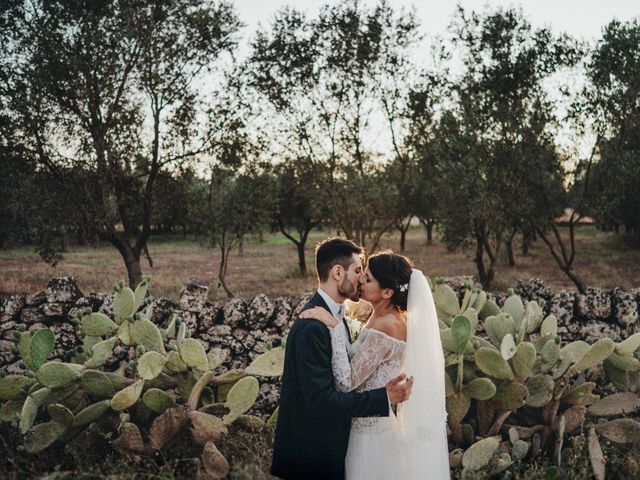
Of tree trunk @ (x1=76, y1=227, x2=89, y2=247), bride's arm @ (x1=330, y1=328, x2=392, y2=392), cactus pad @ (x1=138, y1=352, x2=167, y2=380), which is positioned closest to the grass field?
tree trunk @ (x1=76, y1=227, x2=89, y2=247)

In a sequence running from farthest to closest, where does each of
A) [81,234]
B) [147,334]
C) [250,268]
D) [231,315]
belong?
[250,268]
[81,234]
[231,315]
[147,334]

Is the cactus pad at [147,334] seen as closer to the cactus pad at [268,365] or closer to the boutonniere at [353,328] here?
the cactus pad at [268,365]

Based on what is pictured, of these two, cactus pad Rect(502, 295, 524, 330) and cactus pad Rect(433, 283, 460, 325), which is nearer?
cactus pad Rect(433, 283, 460, 325)

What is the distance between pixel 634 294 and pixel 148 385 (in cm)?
674

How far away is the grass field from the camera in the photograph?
17.5m

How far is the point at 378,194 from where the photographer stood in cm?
1902

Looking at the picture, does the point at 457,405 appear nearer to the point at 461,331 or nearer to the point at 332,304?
the point at 461,331

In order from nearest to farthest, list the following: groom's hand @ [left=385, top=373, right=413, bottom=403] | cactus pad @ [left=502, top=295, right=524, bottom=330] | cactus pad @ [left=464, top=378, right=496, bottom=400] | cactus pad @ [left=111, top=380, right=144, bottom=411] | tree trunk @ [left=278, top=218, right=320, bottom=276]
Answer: groom's hand @ [left=385, top=373, right=413, bottom=403] < cactus pad @ [left=111, top=380, right=144, bottom=411] < cactus pad @ [left=464, top=378, right=496, bottom=400] < cactus pad @ [left=502, top=295, right=524, bottom=330] < tree trunk @ [left=278, top=218, right=320, bottom=276]

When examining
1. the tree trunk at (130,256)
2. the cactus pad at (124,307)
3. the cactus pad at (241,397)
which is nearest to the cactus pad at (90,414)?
the cactus pad at (124,307)

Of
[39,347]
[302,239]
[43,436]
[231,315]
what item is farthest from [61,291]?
[302,239]

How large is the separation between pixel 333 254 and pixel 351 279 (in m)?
0.19

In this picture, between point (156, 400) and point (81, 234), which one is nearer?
point (156, 400)

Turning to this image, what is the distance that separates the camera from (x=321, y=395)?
3.66m

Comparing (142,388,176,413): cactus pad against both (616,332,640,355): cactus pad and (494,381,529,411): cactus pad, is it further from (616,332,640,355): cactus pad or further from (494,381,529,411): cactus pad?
(616,332,640,355): cactus pad
